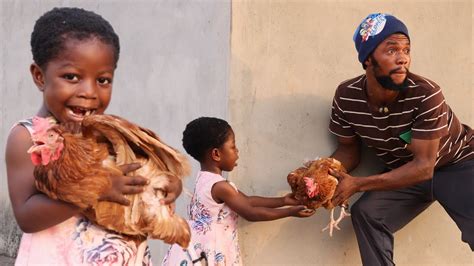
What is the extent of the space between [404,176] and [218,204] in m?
1.21

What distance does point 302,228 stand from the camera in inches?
199

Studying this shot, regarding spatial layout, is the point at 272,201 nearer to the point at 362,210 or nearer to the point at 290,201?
the point at 290,201

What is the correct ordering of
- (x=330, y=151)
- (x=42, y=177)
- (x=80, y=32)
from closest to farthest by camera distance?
(x=42, y=177) → (x=80, y=32) → (x=330, y=151)

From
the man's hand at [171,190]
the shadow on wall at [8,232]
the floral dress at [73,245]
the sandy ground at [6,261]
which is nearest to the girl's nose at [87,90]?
the floral dress at [73,245]

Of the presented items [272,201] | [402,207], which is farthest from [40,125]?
[402,207]

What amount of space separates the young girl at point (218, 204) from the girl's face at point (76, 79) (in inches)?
74.1

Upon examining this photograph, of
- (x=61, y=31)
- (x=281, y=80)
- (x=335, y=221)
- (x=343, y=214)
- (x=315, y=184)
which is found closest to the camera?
(x=61, y=31)

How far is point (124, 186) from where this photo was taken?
8.50 feet

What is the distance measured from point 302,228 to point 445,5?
6.48 ft

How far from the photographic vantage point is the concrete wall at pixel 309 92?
16.1ft

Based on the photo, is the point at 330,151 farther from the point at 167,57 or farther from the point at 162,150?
the point at 162,150

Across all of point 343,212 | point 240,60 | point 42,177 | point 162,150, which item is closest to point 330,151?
point 343,212

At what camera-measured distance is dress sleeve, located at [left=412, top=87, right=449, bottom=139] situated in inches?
172

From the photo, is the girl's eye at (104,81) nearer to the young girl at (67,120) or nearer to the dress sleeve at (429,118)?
the young girl at (67,120)
